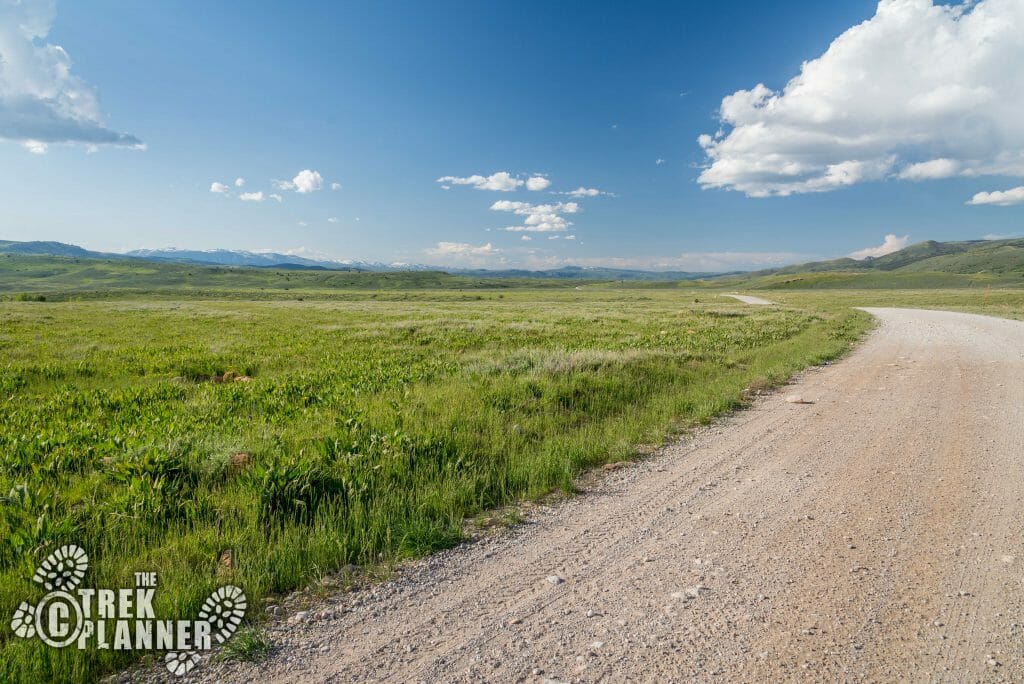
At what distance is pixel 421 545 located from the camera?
5086mm

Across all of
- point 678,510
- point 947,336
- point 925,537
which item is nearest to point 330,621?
point 678,510

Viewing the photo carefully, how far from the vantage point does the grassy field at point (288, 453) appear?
4.70 metres

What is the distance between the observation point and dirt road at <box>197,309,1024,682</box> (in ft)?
11.2

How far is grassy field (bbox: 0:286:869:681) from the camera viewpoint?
15.4 feet

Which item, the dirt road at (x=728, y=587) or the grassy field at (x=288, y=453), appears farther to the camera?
the grassy field at (x=288, y=453)

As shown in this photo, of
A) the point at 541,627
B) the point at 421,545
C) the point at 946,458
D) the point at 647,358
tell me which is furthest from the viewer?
the point at 647,358

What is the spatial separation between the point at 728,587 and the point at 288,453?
20.8 ft

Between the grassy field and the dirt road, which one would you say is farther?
the grassy field

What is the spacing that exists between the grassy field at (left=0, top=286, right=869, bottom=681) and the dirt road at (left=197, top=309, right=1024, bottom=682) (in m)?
0.91

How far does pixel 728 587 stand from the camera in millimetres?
4320

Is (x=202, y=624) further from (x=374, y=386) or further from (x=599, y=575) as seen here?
(x=374, y=386)

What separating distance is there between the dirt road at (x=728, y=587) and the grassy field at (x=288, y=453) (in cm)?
91

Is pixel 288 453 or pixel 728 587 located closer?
pixel 728 587

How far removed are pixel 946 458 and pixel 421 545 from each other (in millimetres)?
8026
